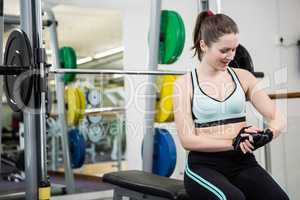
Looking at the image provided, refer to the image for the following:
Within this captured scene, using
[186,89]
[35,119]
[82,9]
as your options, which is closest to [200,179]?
[186,89]

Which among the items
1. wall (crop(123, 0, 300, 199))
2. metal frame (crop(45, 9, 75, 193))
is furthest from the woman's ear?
metal frame (crop(45, 9, 75, 193))

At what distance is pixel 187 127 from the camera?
5.71 feet

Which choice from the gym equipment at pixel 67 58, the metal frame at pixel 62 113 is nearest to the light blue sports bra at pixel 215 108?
the metal frame at pixel 62 113

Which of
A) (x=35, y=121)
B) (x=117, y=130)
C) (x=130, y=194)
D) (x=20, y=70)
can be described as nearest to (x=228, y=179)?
(x=130, y=194)

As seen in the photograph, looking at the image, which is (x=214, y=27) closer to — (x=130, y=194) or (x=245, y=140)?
(x=245, y=140)

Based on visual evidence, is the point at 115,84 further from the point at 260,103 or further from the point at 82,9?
the point at 260,103

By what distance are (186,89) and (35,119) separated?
40.3 inches

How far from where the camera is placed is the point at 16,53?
2152 mm

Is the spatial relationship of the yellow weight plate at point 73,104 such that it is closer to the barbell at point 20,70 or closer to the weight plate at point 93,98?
the weight plate at point 93,98

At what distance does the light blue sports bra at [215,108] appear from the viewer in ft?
5.66

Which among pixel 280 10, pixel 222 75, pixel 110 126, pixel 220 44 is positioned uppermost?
pixel 280 10

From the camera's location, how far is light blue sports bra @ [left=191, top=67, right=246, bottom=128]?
1.73m

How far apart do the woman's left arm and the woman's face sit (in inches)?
6.9

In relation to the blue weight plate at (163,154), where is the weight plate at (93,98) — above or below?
above
